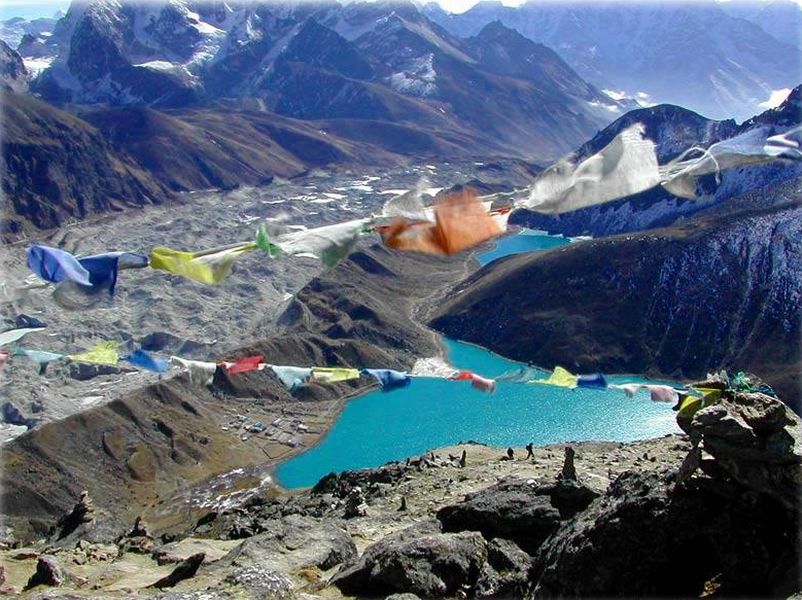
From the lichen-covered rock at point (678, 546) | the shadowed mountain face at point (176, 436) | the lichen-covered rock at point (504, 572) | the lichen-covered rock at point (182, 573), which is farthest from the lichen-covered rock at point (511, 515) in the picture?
the shadowed mountain face at point (176, 436)

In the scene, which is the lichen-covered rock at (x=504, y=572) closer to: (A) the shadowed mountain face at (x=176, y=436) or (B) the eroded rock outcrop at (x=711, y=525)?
(B) the eroded rock outcrop at (x=711, y=525)

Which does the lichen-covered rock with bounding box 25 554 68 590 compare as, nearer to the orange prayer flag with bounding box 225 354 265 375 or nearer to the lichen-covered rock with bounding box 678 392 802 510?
the orange prayer flag with bounding box 225 354 265 375

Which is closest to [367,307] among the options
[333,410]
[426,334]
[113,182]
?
[426,334]

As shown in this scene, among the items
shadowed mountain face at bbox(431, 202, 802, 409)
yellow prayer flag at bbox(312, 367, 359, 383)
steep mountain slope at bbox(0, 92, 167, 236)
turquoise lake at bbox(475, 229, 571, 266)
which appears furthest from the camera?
steep mountain slope at bbox(0, 92, 167, 236)

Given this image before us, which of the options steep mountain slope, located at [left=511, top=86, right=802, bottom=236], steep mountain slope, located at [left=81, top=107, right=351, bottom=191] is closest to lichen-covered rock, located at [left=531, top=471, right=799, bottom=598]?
steep mountain slope, located at [left=511, top=86, right=802, bottom=236]

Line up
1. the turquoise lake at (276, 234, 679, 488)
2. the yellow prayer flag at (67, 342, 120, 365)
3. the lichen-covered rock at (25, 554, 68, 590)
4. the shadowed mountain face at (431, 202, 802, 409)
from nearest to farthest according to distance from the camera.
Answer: the yellow prayer flag at (67, 342, 120, 365) < the lichen-covered rock at (25, 554, 68, 590) < the turquoise lake at (276, 234, 679, 488) < the shadowed mountain face at (431, 202, 802, 409)

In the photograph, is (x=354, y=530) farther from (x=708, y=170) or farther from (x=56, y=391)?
(x=56, y=391)

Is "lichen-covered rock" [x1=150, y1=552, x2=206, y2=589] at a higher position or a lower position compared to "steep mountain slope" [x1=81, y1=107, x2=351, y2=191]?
lower

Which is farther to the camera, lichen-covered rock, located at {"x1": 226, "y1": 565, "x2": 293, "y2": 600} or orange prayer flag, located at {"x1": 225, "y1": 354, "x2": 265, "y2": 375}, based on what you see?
orange prayer flag, located at {"x1": 225, "y1": 354, "x2": 265, "y2": 375}
